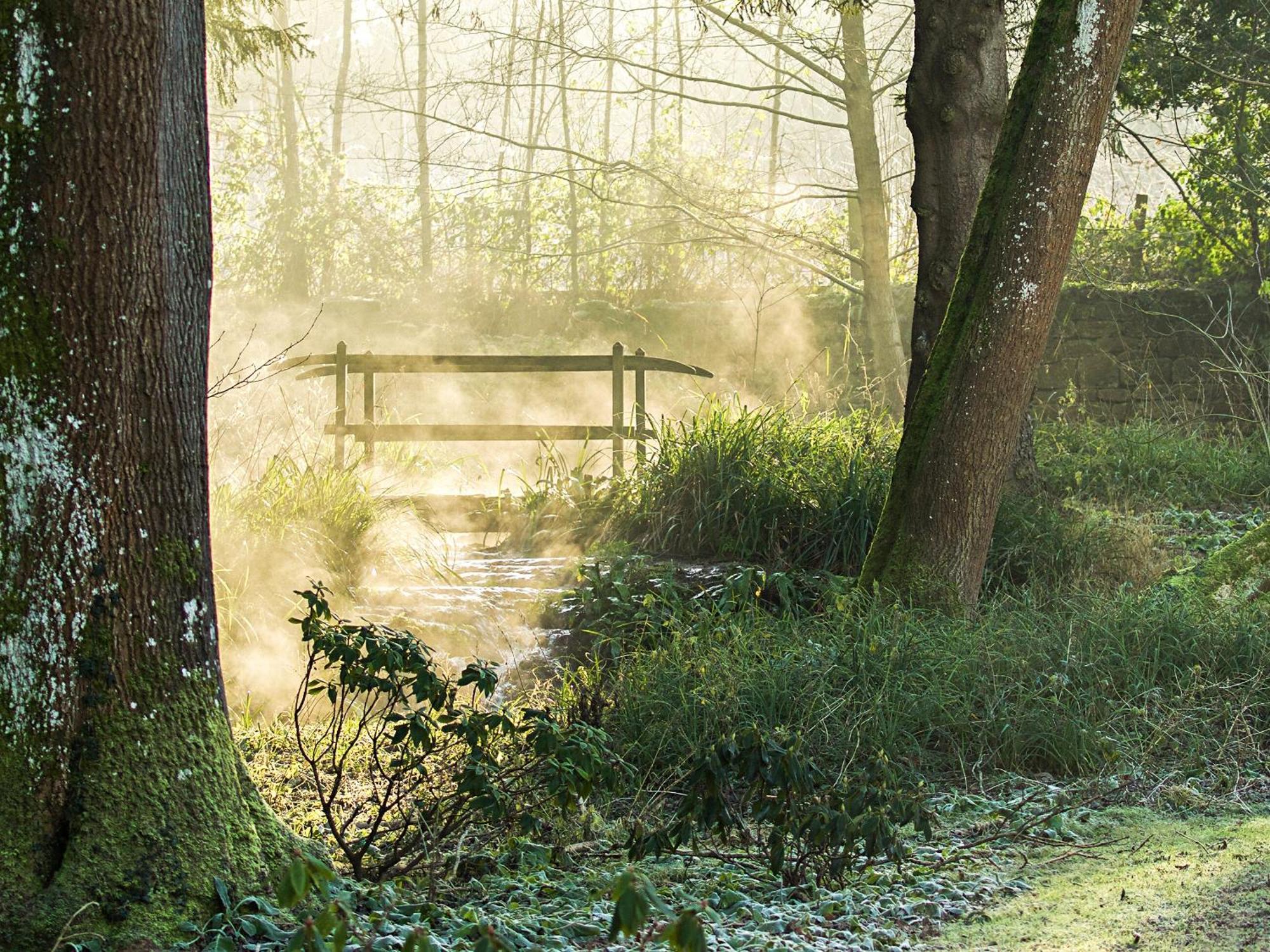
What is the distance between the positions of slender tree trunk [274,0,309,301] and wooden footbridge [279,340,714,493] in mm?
12318

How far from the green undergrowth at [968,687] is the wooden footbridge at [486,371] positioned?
13.6ft

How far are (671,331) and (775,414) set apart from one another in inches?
393

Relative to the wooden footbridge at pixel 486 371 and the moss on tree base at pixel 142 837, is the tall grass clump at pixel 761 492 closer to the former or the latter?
the wooden footbridge at pixel 486 371

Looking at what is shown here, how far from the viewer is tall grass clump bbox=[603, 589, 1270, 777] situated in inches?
178

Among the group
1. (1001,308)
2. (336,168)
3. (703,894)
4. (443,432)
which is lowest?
(703,894)

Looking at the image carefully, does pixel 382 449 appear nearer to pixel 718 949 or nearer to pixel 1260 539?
pixel 1260 539

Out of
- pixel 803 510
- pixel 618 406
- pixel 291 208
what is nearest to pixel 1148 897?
pixel 803 510

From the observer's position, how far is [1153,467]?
412 inches

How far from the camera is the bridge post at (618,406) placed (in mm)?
9711

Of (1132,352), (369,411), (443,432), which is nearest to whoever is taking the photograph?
(443,432)

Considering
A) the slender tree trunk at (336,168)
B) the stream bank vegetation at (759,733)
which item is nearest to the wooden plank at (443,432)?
the stream bank vegetation at (759,733)

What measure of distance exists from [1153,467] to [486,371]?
568cm

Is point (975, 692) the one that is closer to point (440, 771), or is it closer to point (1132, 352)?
point (440, 771)

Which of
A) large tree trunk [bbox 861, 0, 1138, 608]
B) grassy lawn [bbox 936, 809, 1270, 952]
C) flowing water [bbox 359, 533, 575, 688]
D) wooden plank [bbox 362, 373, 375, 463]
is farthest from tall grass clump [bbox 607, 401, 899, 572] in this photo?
grassy lawn [bbox 936, 809, 1270, 952]
